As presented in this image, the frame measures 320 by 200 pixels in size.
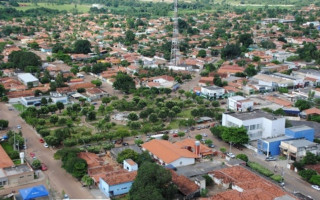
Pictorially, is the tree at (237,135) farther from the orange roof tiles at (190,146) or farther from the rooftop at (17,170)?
the rooftop at (17,170)

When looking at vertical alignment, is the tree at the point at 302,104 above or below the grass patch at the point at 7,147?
above

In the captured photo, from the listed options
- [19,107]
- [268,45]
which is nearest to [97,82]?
[19,107]

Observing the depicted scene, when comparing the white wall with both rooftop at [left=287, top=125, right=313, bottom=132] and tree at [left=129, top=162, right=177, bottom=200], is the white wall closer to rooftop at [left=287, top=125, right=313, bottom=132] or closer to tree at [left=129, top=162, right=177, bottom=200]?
tree at [left=129, top=162, right=177, bottom=200]

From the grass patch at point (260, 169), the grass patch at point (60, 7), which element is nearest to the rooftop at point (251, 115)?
the grass patch at point (260, 169)

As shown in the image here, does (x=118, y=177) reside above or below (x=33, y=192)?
above

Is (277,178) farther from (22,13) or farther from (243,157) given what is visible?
(22,13)

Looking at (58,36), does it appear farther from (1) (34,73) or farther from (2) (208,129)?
(2) (208,129)
